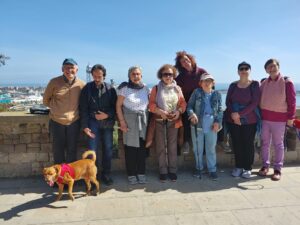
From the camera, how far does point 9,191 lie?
13.2 ft

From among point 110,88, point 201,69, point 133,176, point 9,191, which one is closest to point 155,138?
point 133,176

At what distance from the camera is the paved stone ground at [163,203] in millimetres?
3184

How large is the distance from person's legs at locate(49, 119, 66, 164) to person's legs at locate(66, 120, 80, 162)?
74 millimetres

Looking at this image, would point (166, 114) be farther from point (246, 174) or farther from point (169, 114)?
point (246, 174)

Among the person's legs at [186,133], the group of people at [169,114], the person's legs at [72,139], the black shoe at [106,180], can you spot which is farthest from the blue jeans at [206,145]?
the person's legs at [72,139]

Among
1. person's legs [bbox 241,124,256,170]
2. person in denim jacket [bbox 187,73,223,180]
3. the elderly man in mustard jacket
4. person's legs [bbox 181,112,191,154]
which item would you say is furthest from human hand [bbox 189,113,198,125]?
the elderly man in mustard jacket

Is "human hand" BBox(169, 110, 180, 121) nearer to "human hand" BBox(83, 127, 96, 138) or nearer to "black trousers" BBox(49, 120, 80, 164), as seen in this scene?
"human hand" BBox(83, 127, 96, 138)

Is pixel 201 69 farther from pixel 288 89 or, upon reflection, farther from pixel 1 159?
pixel 1 159

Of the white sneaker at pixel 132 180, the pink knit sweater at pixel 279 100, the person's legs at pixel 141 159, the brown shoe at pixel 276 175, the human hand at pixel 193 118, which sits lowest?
the white sneaker at pixel 132 180

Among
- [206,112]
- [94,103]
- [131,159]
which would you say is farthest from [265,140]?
[94,103]

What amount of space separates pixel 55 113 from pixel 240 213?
2831 mm

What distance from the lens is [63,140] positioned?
13.5ft

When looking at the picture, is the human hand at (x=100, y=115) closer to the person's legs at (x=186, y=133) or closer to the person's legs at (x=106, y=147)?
the person's legs at (x=106, y=147)

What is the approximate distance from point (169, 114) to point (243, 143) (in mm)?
1406
